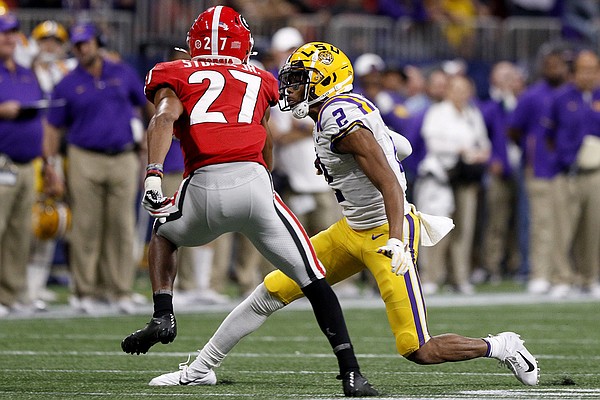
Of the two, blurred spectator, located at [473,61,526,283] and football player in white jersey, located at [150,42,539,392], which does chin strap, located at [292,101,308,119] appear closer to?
football player in white jersey, located at [150,42,539,392]

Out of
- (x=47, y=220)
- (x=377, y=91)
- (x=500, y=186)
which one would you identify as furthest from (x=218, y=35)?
(x=500, y=186)

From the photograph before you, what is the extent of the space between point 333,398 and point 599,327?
423cm

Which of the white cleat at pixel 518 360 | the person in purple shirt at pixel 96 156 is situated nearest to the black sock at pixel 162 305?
the white cleat at pixel 518 360

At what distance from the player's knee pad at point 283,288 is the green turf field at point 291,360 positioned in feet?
1.26

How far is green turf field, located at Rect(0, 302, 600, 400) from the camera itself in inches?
229

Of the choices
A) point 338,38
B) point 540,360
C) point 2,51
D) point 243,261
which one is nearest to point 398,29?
point 338,38

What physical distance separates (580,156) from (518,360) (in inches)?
272

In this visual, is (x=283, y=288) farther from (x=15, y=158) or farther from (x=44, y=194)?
(x=44, y=194)

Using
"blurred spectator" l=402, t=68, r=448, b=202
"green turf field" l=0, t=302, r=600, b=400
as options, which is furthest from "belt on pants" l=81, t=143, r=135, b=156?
"blurred spectator" l=402, t=68, r=448, b=202

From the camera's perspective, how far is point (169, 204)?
18.5 ft

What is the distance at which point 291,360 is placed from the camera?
730cm

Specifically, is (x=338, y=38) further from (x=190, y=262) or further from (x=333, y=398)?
(x=333, y=398)

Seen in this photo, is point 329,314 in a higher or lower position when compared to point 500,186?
higher

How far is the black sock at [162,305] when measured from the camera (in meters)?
5.74
